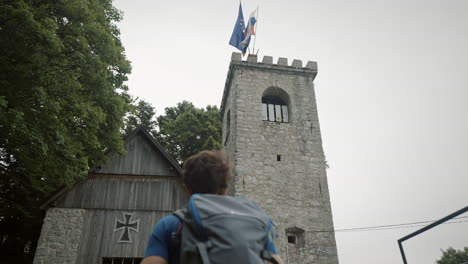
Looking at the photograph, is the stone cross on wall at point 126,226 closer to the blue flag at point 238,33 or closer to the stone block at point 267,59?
the stone block at point 267,59

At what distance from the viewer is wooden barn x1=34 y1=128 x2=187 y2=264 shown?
880 centimetres

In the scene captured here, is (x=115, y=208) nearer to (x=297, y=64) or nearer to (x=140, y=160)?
(x=140, y=160)

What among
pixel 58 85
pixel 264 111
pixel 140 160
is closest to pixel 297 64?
pixel 264 111

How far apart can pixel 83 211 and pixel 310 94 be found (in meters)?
10.7

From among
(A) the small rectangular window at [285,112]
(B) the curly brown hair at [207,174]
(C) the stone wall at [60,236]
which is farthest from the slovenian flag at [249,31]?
A: (B) the curly brown hair at [207,174]

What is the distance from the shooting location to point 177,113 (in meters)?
22.4

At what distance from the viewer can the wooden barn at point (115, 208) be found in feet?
28.9

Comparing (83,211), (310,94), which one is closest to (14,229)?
(83,211)

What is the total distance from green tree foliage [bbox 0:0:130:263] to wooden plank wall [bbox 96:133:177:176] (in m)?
1.05

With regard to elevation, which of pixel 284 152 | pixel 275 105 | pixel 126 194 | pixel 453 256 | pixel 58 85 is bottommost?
pixel 453 256

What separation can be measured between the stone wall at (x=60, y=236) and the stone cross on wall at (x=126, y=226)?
108 cm

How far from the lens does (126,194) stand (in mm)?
9758

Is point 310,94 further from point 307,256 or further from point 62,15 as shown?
point 62,15

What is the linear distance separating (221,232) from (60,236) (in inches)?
372
